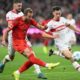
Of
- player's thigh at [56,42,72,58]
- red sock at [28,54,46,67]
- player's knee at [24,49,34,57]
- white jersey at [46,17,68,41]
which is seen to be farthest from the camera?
white jersey at [46,17,68,41]

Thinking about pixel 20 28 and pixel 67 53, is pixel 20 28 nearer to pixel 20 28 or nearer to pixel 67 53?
pixel 20 28

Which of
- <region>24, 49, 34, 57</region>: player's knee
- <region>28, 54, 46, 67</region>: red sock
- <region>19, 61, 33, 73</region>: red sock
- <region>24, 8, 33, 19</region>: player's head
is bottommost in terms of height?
<region>19, 61, 33, 73</region>: red sock

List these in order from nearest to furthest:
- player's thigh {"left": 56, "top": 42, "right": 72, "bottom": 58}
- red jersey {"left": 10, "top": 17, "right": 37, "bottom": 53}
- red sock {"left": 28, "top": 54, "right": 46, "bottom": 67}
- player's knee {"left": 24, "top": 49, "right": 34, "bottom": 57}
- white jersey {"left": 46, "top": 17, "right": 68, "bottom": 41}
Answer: red sock {"left": 28, "top": 54, "right": 46, "bottom": 67}
player's knee {"left": 24, "top": 49, "right": 34, "bottom": 57}
red jersey {"left": 10, "top": 17, "right": 37, "bottom": 53}
player's thigh {"left": 56, "top": 42, "right": 72, "bottom": 58}
white jersey {"left": 46, "top": 17, "right": 68, "bottom": 41}

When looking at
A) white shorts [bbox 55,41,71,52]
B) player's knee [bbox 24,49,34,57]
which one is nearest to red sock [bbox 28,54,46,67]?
player's knee [bbox 24,49,34,57]

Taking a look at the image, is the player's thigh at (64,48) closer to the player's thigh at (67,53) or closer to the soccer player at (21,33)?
the player's thigh at (67,53)

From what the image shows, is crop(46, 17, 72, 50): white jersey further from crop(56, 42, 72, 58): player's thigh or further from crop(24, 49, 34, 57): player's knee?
crop(24, 49, 34, 57): player's knee

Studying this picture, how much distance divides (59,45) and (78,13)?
58.0ft

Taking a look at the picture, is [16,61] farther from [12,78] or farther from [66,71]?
[12,78]

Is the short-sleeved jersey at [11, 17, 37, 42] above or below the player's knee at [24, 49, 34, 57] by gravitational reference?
above

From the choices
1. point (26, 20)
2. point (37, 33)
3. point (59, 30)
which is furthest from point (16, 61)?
point (37, 33)

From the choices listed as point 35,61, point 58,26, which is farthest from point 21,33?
point 58,26

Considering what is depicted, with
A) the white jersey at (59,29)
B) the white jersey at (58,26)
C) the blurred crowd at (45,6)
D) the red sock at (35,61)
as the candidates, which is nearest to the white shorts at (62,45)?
the white jersey at (59,29)

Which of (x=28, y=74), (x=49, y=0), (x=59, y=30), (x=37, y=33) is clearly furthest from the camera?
(x=49, y=0)

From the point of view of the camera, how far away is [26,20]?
44.7 ft
